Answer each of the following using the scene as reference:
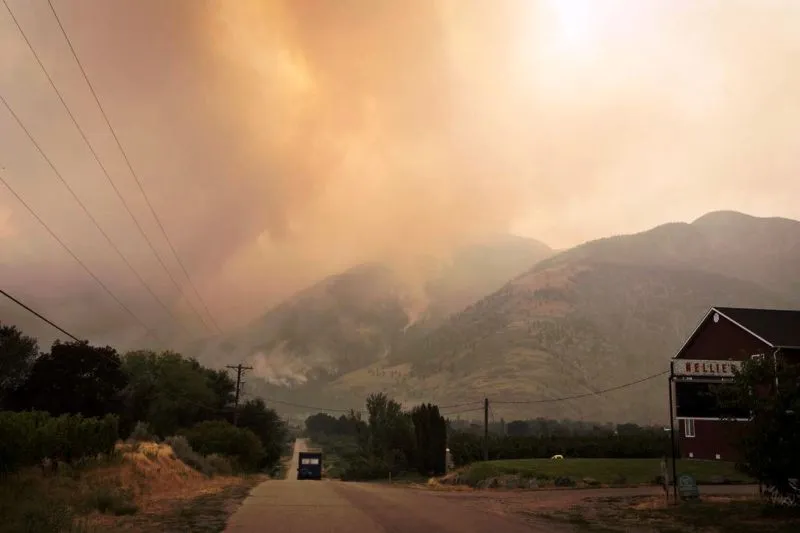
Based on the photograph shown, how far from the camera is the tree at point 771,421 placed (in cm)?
2047

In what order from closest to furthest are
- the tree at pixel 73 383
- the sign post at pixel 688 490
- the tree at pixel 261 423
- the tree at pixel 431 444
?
the sign post at pixel 688 490 < the tree at pixel 73 383 < the tree at pixel 431 444 < the tree at pixel 261 423

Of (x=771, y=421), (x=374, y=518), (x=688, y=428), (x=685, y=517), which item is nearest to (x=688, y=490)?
(x=685, y=517)

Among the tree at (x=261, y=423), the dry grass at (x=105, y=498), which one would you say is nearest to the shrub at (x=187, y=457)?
the dry grass at (x=105, y=498)

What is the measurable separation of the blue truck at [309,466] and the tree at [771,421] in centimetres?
7085

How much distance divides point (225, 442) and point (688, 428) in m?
47.3

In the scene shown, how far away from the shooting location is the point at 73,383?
73438 mm

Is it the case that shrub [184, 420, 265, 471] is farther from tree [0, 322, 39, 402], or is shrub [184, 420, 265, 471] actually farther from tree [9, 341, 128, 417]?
tree [0, 322, 39, 402]

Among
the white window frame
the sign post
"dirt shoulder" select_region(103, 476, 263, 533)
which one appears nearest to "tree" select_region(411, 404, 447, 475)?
the white window frame

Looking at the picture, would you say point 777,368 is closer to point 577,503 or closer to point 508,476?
point 577,503

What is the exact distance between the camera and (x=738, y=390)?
22.5m

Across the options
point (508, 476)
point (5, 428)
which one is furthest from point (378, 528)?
point (508, 476)

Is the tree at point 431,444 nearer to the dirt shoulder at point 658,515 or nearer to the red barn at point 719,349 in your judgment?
the red barn at point 719,349

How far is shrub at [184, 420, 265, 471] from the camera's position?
214 ft

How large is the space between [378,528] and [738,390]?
1464 centimetres
